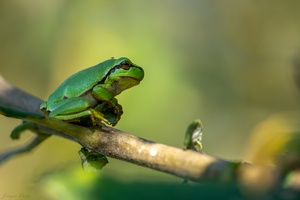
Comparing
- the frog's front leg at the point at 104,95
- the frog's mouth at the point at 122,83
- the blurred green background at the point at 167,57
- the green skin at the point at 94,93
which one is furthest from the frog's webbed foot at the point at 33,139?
the blurred green background at the point at 167,57

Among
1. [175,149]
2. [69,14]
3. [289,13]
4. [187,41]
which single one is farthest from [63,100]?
[187,41]

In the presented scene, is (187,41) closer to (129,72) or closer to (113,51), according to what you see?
(113,51)

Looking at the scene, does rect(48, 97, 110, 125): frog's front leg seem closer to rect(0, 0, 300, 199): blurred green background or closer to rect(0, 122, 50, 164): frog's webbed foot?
rect(0, 122, 50, 164): frog's webbed foot

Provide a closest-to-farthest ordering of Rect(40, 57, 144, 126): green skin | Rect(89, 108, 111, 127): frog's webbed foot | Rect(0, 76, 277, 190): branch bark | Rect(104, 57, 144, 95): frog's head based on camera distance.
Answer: Rect(0, 76, 277, 190): branch bark, Rect(89, 108, 111, 127): frog's webbed foot, Rect(40, 57, 144, 126): green skin, Rect(104, 57, 144, 95): frog's head

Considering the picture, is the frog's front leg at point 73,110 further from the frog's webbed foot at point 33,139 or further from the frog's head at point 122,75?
the frog's head at point 122,75

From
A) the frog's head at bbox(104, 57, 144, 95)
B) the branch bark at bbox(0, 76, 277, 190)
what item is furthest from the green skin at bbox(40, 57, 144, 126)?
the branch bark at bbox(0, 76, 277, 190)

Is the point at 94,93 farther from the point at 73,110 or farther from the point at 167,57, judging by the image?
the point at 167,57

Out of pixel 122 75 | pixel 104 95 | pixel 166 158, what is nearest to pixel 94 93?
pixel 104 95
